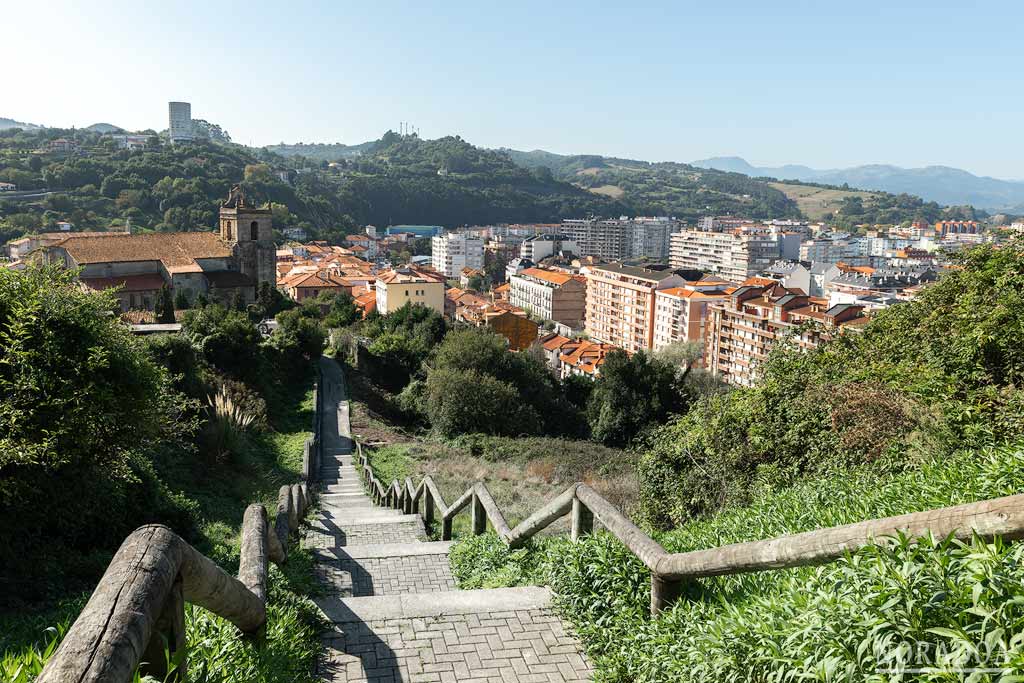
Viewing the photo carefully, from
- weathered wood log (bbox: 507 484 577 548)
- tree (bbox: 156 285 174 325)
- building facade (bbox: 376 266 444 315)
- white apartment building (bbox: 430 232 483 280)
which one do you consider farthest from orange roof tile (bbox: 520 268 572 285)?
weathered wood log (bbox: 507 484 577 548)

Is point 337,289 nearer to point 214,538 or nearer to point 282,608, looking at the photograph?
A: point 214,538

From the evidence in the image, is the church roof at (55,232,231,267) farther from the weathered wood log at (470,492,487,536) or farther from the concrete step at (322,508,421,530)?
the weathered wood log at (470,492,487,536)

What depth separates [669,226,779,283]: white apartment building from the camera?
133 metres

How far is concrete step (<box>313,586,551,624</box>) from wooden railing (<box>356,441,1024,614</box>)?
517 millimetres

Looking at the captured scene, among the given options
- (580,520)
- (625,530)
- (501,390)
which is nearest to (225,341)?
(501,390)

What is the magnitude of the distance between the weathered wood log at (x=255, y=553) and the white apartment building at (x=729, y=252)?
12877 centimetres

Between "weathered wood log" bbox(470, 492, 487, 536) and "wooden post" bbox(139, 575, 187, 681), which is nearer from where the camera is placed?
"wooden post" bbox(139, 575, 187, 681)

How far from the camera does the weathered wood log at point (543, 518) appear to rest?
205 inches

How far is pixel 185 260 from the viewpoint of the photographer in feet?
130

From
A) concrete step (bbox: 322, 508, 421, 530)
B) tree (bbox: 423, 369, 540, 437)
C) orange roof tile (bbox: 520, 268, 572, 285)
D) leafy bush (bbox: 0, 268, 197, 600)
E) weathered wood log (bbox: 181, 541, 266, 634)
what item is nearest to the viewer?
weathered wood log (bbox: 181, 541, 266, 634)

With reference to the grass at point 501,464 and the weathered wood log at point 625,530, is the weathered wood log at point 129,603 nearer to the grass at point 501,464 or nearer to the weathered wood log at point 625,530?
the weathered wood log at point 625,530

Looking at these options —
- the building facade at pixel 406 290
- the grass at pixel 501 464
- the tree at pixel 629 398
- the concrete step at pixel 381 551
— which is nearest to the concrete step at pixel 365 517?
the grass at pixel 501 464

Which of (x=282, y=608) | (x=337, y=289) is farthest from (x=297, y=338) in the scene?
(x=337, y=289)

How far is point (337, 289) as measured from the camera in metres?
59.6
